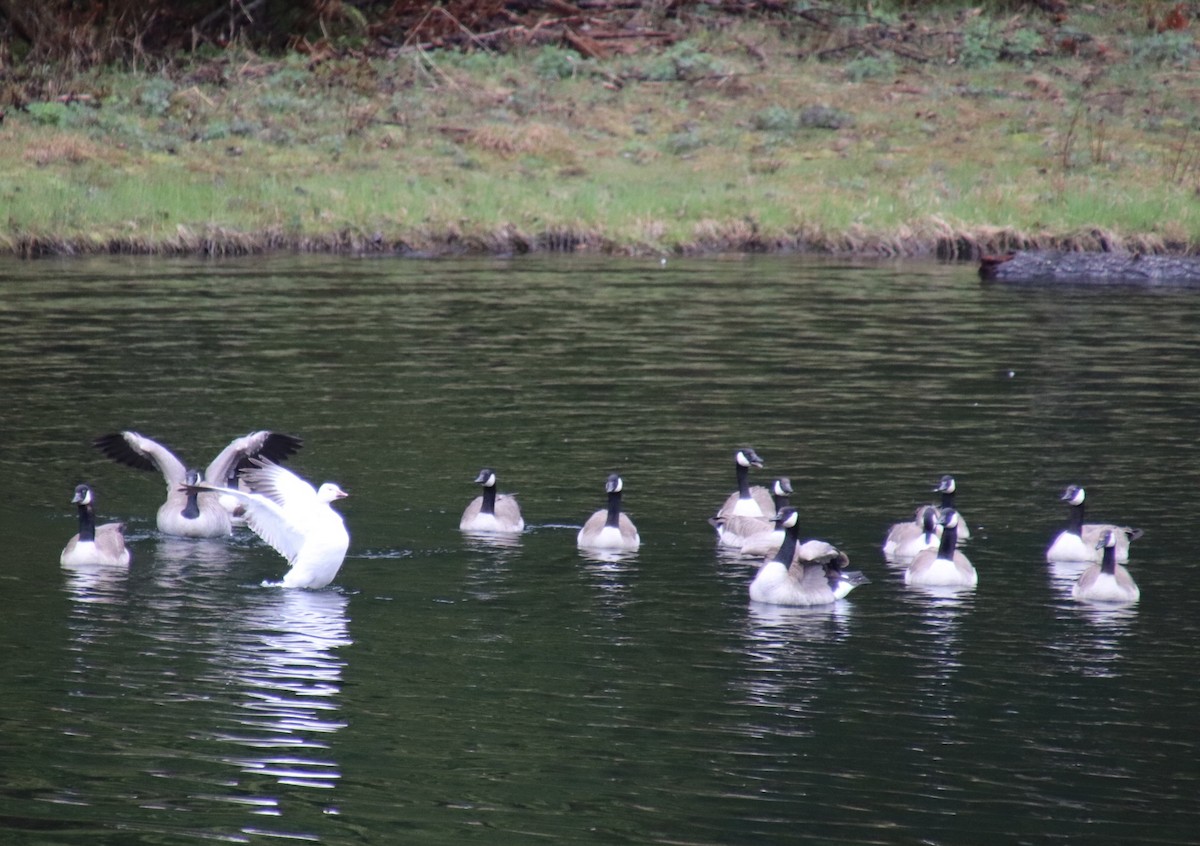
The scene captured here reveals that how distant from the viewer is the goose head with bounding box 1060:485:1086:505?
14.9 m

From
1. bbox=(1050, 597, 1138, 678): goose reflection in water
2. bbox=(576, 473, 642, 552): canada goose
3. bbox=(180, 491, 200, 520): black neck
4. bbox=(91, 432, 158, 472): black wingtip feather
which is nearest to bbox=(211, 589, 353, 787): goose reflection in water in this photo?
bbox=(180, 491, 200, 520): black neck

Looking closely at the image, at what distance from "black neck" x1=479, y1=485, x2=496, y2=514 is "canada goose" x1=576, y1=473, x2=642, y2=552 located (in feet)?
2.77

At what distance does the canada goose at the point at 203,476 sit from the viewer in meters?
16.0

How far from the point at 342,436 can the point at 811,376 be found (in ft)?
24.4

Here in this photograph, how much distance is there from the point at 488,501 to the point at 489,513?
11 cm

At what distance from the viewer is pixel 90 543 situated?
14555 millimetres

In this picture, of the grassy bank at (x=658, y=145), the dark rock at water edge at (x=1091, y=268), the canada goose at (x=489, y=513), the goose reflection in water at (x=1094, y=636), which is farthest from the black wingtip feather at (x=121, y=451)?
the dark rock at water edge at (x=1091, y=268)

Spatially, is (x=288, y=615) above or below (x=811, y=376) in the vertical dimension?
below

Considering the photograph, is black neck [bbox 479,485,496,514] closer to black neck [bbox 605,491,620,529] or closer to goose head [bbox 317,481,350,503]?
black neck [bbox 605,491,620,529]

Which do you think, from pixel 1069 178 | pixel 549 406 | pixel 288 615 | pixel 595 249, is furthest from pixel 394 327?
pixel 1069 178

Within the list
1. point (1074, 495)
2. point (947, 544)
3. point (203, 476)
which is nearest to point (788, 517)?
point (947, 544)

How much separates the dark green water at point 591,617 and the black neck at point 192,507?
321 millimetres

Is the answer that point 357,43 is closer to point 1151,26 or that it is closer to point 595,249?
point 595,249

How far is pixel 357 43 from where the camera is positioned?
168ft
